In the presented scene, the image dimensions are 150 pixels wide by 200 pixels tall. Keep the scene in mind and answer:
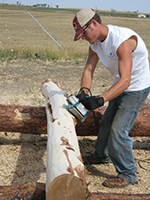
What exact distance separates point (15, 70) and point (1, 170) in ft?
15.4

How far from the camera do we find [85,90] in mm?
3266

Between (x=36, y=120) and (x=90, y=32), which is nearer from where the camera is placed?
(x=90, y=32)

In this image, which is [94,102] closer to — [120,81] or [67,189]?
[120,81]

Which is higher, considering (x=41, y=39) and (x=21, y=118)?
(x=21, y=118)

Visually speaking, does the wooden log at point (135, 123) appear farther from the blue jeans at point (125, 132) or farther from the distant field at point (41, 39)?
the distant field at point (41, 39)

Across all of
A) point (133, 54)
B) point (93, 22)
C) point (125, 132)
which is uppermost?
point (93, 22)

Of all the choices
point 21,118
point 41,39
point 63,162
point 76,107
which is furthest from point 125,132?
point 41,39

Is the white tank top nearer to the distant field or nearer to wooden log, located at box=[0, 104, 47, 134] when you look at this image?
wooden log, located at box=[0, 104, 47, 134]

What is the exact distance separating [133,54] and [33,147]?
2.21 metres

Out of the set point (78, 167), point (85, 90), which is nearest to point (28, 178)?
point (85, 90)

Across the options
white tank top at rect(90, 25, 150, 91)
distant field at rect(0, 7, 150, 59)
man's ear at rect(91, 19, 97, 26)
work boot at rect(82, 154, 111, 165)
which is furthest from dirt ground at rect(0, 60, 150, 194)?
distant field at rect(0, 7, 150, 59)

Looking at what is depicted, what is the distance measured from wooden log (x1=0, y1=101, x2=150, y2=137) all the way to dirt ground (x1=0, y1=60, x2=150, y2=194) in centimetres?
45

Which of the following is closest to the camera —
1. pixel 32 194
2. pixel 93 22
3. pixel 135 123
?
pixel 32 194

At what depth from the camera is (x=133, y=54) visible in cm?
282
